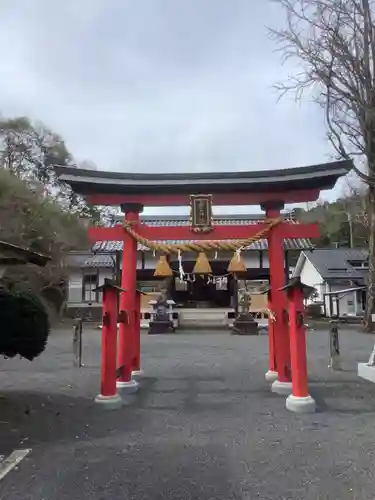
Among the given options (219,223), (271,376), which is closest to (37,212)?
(219,223)

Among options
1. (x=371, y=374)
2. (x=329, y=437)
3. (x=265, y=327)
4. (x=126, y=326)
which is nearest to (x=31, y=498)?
(x=329, y=437)

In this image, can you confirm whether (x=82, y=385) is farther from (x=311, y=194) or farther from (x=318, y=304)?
(x=318, y=304)

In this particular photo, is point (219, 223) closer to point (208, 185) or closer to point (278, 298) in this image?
point (278, 298)

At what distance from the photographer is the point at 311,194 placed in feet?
27.1

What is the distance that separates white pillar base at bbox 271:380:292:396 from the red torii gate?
1.0 inches

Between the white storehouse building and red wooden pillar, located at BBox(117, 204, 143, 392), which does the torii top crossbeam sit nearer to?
red wooden pillar, located at BBox(117, 204, 143, 392)

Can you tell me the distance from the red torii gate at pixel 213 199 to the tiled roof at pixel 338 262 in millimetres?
20992

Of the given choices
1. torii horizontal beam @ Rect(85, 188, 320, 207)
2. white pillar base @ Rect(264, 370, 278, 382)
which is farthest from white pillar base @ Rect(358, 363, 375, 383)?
torii horizontal beam @ Rect(85, 188, 320, 207)

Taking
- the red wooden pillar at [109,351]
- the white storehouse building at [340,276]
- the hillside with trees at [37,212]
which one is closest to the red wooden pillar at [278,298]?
the red wooden pillar at [109,351]

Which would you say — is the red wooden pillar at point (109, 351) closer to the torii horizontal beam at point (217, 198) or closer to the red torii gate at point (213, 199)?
the red torii gate at point (213, 199)

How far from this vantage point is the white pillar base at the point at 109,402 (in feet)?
21.9

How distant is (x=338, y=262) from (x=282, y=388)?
24343 millimetres

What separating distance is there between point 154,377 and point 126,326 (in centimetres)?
180

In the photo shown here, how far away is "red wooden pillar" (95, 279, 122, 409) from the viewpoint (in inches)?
268
